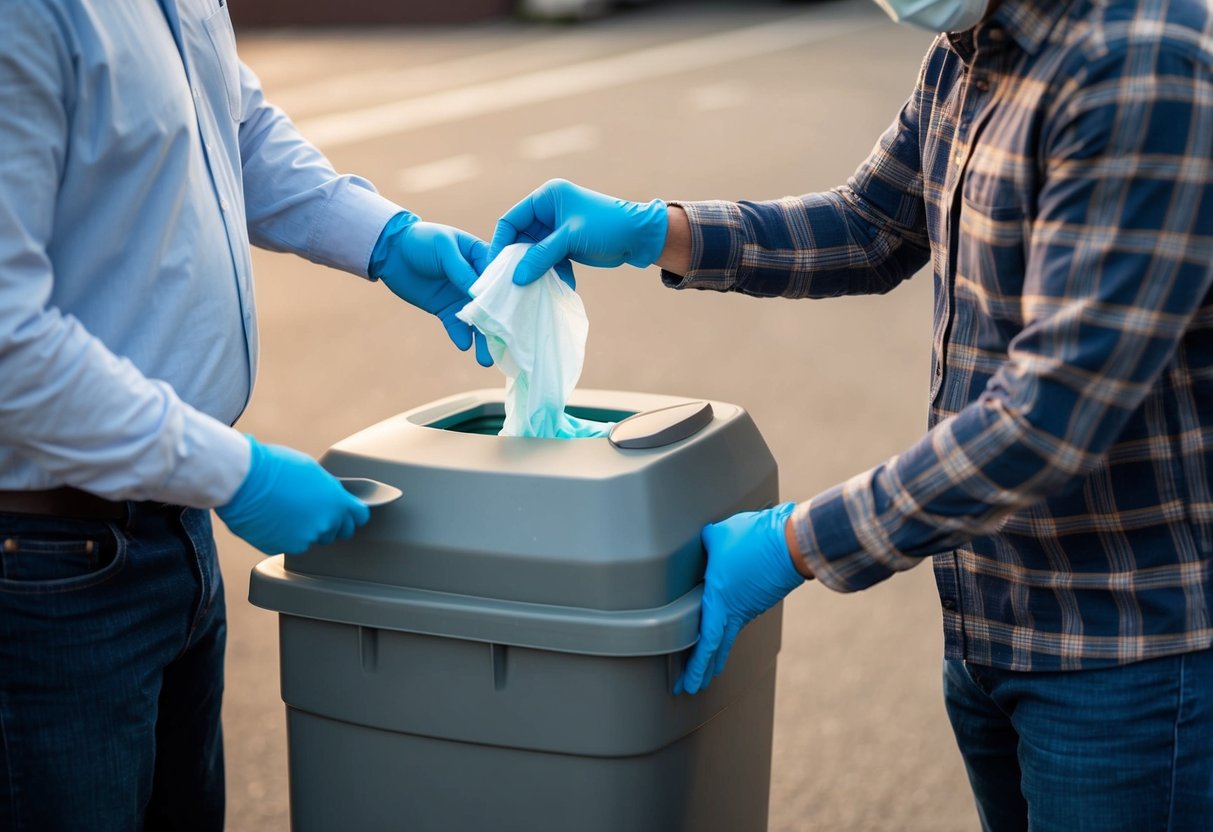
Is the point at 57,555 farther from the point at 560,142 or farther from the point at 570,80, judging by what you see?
the point at 570,80

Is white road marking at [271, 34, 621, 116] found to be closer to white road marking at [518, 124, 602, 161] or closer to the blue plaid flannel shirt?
white road marking at [518, 124, 602, 161]

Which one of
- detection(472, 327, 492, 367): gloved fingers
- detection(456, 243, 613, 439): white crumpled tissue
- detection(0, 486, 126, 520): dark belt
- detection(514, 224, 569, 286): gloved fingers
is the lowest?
detection(0, 486, 126, 520): dark belt

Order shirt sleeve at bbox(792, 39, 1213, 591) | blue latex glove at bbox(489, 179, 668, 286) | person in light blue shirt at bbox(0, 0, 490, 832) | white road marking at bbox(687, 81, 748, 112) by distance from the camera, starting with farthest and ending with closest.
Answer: white road marking at bbox(687, 81, 748, 112) → blue latex glove at bbox(489, 179, 668, 286) → person in light blue shirt at bbox(0, 0, 490, 832) → shirt sleeve at bbox(792, 39, 1213, 591)

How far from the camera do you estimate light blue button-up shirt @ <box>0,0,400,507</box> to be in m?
1.46

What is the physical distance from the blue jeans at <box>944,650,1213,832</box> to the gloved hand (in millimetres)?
832

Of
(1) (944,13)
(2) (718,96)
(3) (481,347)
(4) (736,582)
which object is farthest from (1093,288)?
(2) (718,96)

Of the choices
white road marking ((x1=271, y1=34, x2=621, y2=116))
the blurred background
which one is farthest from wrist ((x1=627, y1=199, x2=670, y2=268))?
white road marking ((x1=271, y1=34, x2=621, y2=116))

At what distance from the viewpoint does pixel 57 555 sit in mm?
1649

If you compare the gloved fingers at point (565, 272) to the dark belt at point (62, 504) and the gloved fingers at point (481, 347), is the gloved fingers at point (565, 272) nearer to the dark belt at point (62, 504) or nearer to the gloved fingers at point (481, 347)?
the gloved fingers at point (481, 347)

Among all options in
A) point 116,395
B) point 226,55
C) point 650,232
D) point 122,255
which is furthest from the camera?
point 650,232

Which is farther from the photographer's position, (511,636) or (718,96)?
(718,96)

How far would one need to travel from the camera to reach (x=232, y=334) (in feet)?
5.79

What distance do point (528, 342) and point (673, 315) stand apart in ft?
13.9

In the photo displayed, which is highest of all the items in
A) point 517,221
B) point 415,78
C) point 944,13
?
point 944,13
